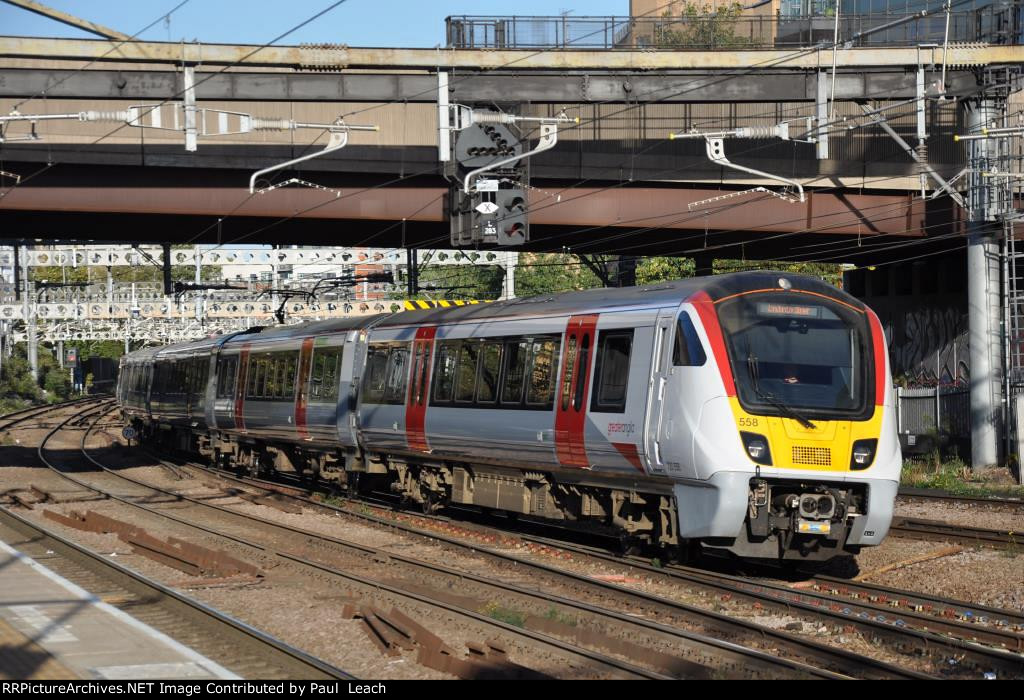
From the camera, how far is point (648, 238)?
88.1 feet

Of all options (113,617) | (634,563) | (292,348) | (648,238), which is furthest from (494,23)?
(113,617)

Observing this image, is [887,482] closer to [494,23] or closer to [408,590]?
[408,590]

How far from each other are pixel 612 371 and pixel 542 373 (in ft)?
5.10

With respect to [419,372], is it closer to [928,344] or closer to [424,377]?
[424,377]

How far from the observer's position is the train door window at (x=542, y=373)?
1489 cm

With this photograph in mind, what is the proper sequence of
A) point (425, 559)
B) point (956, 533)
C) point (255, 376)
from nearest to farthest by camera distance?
1. point (425, 559)
2. point (956, 533)
3. point (255, 376)

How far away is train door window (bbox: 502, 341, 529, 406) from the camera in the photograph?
15586mm

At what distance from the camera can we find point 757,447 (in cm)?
1205

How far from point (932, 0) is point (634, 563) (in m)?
40.0

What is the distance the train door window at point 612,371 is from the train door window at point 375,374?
6398mm

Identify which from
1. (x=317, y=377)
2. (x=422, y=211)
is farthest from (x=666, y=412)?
(x=422, y=211)

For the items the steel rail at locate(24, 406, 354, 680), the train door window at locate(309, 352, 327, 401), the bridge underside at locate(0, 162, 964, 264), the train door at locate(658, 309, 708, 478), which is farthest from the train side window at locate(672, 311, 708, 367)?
the bridge underside at locate(0, 162, 964, 264)

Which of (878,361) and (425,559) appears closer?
(878,361)

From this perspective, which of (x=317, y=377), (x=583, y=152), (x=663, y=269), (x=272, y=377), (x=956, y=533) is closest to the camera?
(x=956, y=533)
